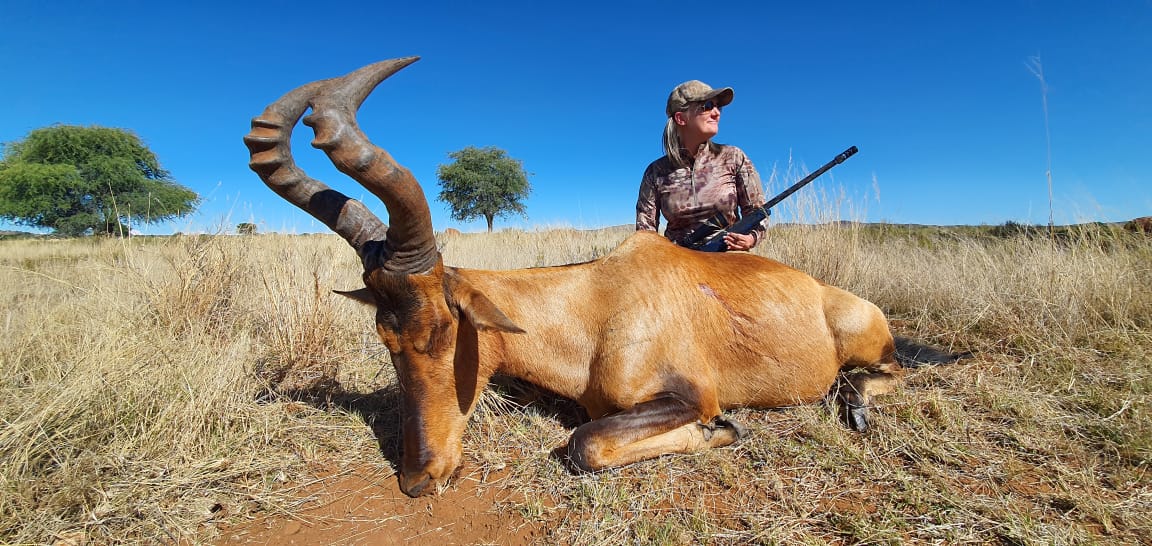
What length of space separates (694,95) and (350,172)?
12.6ft

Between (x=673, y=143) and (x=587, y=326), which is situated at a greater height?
(x=673, y=143)

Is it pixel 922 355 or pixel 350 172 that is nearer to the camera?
pixel 350 172

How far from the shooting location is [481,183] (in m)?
36.6

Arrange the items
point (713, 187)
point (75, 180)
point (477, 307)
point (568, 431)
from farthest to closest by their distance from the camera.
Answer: point (75, 180)
point (713, 187)
point (568, 431)
point (477, 307)

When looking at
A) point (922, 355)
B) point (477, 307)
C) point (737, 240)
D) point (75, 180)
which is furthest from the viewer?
point (75, 180)

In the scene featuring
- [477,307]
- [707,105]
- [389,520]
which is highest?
[707,105]

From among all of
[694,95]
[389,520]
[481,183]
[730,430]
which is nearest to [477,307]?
[389,520]

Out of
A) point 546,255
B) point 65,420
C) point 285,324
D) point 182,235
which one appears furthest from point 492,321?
point 546,255

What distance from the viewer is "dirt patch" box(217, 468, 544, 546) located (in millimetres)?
2219

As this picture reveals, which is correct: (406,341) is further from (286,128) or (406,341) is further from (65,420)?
(65,420)

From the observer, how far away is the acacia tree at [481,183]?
36906 mm

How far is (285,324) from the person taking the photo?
4230 mm

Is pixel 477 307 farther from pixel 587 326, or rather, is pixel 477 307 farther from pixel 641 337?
pixel 641 337

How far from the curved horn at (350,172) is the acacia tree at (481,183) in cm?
3471
